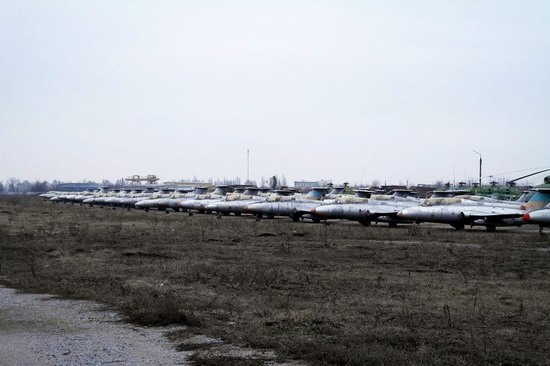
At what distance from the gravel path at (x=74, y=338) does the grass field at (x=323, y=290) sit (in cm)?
39

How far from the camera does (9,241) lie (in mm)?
24031

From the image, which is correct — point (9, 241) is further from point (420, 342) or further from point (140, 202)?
point (140, 202)

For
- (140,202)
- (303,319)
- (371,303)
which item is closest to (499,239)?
(371,303)

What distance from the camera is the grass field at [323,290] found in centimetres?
809

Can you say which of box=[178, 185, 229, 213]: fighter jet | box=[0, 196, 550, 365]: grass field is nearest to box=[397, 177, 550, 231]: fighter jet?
box=[0, 196, 550, 365]: grass field

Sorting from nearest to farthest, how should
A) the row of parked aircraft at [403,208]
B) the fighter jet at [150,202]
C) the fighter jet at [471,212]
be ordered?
1. the fighter jet at [471,212]
2. the row of parked aircraft at [403,208]
3. the fighter jet at [150,202]

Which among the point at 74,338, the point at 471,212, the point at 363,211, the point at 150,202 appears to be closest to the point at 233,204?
the point at 363,211

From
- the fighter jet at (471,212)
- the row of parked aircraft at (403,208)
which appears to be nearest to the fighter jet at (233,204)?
the row of parked aircraft at (403,208)

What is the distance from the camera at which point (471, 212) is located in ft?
103

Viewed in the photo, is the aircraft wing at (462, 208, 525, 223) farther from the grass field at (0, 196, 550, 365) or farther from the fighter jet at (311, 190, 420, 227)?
the grass field at (0, 196, 550, 365)

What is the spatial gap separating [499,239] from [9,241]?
747 inches

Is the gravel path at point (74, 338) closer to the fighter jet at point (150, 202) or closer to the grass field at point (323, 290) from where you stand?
the grass field at point (323, 290)

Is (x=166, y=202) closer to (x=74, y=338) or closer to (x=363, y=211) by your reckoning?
(x=363, y=211)

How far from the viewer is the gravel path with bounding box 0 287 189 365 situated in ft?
25.2
